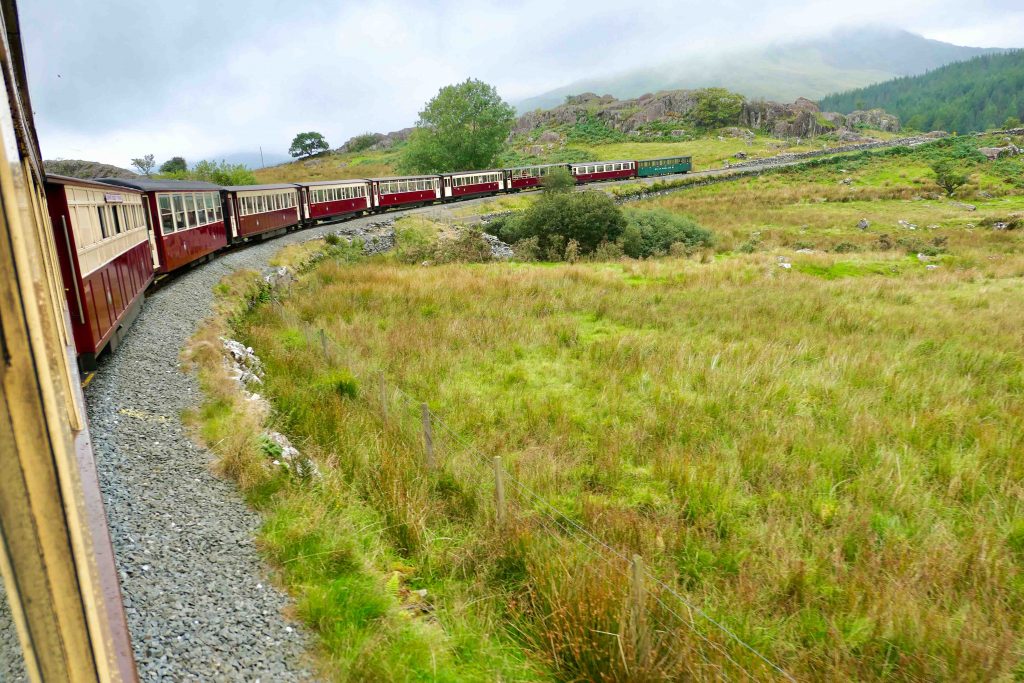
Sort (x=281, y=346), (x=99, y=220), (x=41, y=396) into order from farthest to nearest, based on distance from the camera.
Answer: (x=281, y=346) < (x=99, y=220) < (x=41, y=396)

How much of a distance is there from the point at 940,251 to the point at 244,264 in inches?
996

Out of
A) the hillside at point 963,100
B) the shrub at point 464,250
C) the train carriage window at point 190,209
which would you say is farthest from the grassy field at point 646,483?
the hillside at point 963,100

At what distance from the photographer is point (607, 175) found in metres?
48.2

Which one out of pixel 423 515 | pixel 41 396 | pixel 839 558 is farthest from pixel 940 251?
pixel 41 396

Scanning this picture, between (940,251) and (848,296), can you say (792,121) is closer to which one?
(940,251)

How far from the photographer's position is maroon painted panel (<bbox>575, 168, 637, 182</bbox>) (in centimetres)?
4584

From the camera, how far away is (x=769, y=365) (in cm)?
928

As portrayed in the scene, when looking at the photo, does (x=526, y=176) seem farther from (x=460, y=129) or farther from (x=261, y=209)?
(x=261, y=209)

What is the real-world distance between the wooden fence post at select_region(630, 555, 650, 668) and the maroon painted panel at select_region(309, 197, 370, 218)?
82.8ft

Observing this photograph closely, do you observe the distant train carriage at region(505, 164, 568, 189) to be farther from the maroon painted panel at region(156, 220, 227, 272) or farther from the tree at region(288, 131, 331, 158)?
the tree at region(288, 131, 331, 158)

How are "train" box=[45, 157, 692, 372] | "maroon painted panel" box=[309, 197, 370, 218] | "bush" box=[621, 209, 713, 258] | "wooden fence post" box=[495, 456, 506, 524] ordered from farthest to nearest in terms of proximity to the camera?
1. "maroon painted panel" box=[309, 197, 370, 218]
2. "bush" box=[621, 209, 713, 258]
3. "train" box=[45, 157, 692, 372]
4. "wooden fence post" box=[495, 456, 506, 524]

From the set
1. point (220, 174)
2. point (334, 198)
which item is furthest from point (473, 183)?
point (220, 174)

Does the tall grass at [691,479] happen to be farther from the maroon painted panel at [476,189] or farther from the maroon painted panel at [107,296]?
the maroon painted panel at [476,189]

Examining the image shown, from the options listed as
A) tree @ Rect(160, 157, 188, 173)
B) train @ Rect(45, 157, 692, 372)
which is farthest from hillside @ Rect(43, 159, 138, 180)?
train @ Rect(45, 157, 692, 372)
